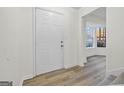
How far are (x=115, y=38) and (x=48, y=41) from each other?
205 centimetres

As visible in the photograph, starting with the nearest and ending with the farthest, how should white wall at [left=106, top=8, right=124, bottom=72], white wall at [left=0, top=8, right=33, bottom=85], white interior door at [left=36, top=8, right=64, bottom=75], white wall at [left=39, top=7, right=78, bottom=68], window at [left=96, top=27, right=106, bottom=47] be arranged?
1. white wall at [left=0, top=8, right=33, bottom=85]
2. white wall at [left=106, top=8, right=124, bottom=72]
3. white interior door at [left=36, top=8, right=64, bottom=75]
4. white wall at [left=39, top=7, right=78, bottom=68]
5. window at [left=96, top=27, right=106, bottom=47]

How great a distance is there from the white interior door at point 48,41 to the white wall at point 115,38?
5.95 ft

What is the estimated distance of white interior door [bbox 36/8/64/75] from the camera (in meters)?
3.89

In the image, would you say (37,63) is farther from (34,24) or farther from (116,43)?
(116,43)

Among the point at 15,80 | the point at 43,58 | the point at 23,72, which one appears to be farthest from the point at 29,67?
the point at 15,80

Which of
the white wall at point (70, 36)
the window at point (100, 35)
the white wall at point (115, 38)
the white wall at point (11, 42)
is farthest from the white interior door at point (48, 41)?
the window at point (100, 35)

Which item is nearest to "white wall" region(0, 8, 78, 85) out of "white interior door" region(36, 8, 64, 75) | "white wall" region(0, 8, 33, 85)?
"white wall" region(0, 8, 33, 85)

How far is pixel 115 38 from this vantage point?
258cm

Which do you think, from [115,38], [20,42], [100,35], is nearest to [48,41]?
[20,42]

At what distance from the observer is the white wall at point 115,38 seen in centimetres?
246

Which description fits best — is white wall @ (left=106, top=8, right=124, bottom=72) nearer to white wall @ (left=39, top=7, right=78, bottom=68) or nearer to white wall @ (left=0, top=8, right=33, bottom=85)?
white wall @ (left=0, top=8, right=33, bottom=85)

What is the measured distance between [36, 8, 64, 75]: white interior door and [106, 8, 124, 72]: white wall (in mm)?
1813

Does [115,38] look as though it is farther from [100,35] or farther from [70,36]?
[100,35]

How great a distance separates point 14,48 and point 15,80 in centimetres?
58
